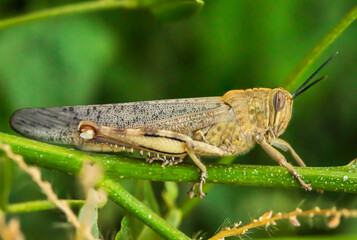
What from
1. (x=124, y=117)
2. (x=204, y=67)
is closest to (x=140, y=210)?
(x=124, y=117)

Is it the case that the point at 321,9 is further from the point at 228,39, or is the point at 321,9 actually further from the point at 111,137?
the point at 111,137

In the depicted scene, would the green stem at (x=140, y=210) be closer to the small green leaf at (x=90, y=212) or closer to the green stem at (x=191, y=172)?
the green stem at (x=191, y=172)

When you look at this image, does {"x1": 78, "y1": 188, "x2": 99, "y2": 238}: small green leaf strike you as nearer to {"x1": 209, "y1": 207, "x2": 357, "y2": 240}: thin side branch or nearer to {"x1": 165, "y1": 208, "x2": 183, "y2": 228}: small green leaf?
{"x1": 209, "y1": 207, "x2": 357, "y2": 240}: thin side branch

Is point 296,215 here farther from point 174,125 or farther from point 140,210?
point 174,125

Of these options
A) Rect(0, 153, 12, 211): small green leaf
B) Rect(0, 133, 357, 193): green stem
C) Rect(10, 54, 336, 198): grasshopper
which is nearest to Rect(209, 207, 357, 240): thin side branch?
Rect(0, 133, 357, 193): green stem

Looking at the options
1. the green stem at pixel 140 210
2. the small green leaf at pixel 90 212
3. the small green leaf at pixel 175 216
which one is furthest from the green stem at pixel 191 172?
the small green leaf at pixel 90 212

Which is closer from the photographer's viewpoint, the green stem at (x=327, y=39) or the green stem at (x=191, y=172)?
the green stem at (x=191, y=172)
